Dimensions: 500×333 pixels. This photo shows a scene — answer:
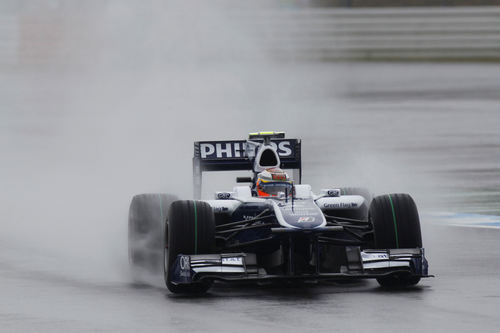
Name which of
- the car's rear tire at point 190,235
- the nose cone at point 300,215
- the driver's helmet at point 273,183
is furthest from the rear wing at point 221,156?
the car's rear tire at point 190,235

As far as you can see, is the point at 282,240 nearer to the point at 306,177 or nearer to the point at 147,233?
the point at 147,233

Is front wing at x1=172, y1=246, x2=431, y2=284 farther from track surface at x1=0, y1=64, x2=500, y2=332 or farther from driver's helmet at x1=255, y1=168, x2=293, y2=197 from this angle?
driver's helmet at x1=255, y1=168, x2=293, y2=197

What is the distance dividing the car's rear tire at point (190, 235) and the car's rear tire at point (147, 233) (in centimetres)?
167

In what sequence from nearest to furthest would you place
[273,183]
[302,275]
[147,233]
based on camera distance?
[302,275]
[273,183]
[147,233]

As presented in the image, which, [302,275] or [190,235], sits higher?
[190,235]

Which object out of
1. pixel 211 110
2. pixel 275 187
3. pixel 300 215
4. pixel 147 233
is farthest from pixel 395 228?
pixel 211 110

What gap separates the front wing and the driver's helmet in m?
1.29

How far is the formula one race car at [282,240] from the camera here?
1130cm

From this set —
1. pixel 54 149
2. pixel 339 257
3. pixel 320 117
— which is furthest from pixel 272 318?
pixel 320 117

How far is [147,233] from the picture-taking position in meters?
13.4

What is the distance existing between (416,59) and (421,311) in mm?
26900

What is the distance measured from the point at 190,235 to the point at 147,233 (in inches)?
78.2

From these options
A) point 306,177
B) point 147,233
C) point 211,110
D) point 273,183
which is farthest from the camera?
point 211,110

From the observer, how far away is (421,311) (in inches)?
403
